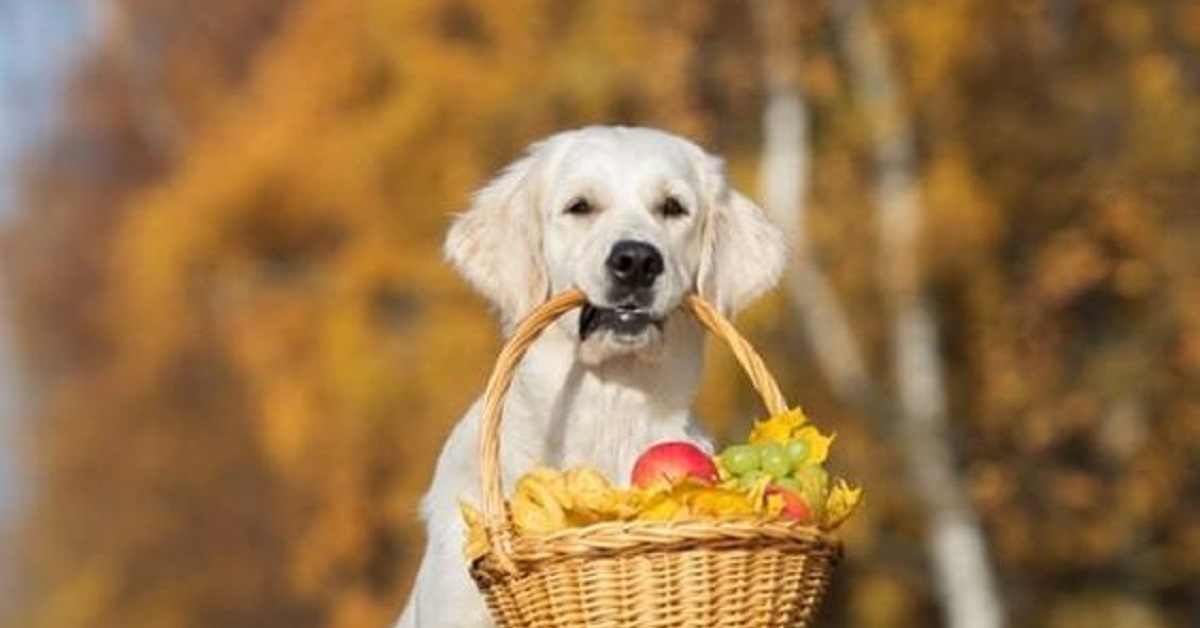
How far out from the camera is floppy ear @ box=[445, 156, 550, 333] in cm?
695

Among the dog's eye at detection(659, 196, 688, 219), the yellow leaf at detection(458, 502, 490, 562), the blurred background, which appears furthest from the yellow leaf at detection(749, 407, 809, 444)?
the blurred background

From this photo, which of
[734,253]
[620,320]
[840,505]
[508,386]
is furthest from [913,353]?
[840,505]

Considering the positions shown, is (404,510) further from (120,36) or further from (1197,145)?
(120,36)

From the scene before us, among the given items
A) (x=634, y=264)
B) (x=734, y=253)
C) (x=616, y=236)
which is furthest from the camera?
(x=734, y=253)

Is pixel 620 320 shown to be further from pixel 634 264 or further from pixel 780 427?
pixel 780 427

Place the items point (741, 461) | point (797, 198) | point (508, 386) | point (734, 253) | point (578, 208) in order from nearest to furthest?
point (741, 461), point (508, 386), point (578, 208), point (734, 253), point (797, 198)

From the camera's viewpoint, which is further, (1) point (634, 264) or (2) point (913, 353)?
(2) point (913, 353)

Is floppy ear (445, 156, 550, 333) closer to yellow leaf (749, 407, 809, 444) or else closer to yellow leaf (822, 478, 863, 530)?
yellow leaf (749, 407, 809, 444)

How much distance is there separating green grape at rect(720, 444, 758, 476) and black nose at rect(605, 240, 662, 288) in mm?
796

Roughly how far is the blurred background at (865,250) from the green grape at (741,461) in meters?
13.1

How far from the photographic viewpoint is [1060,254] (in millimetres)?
20578

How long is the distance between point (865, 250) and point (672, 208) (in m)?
13.4

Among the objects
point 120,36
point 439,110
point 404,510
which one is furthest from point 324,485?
point 120,36

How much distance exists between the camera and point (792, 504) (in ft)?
18.2
